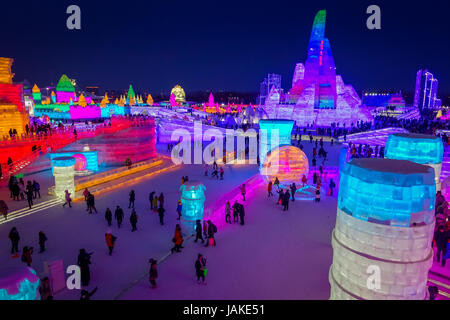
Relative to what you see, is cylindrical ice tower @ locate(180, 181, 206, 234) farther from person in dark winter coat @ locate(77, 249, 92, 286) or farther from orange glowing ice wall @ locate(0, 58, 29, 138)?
orange glowing ice wall @ locate(0, 58, 29, 138)

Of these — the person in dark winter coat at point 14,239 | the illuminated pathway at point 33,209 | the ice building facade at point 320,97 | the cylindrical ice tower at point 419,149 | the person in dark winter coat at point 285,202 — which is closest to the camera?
the person in dark winter coat at point 14,239

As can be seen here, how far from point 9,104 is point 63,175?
839 centimetres

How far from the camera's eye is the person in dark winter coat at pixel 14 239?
26.6 ft

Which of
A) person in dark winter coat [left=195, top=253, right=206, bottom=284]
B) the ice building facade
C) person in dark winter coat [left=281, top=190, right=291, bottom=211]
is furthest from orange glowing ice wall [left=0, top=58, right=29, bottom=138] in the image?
the ice building facade

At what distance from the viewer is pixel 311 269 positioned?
7.63 metres

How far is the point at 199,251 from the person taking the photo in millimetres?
8516

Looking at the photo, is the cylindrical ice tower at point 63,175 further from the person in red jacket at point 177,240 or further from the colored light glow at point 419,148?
the colored light glow at point 419,148

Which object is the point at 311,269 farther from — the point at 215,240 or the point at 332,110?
the point at 332,110

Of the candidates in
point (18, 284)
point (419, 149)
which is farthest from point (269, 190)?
point (18, 284)

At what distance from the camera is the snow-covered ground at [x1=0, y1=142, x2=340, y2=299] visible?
680 cm

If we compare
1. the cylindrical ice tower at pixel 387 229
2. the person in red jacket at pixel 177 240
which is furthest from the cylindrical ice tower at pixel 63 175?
the cylindrical ice tower at pixel 387 229

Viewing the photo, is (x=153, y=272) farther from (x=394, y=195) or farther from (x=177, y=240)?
(x=394, y=195)

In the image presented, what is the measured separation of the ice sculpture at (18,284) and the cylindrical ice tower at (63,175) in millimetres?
8322

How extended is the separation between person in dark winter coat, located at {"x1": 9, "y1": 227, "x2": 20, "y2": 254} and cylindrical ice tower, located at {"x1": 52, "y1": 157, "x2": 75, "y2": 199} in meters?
4.40
